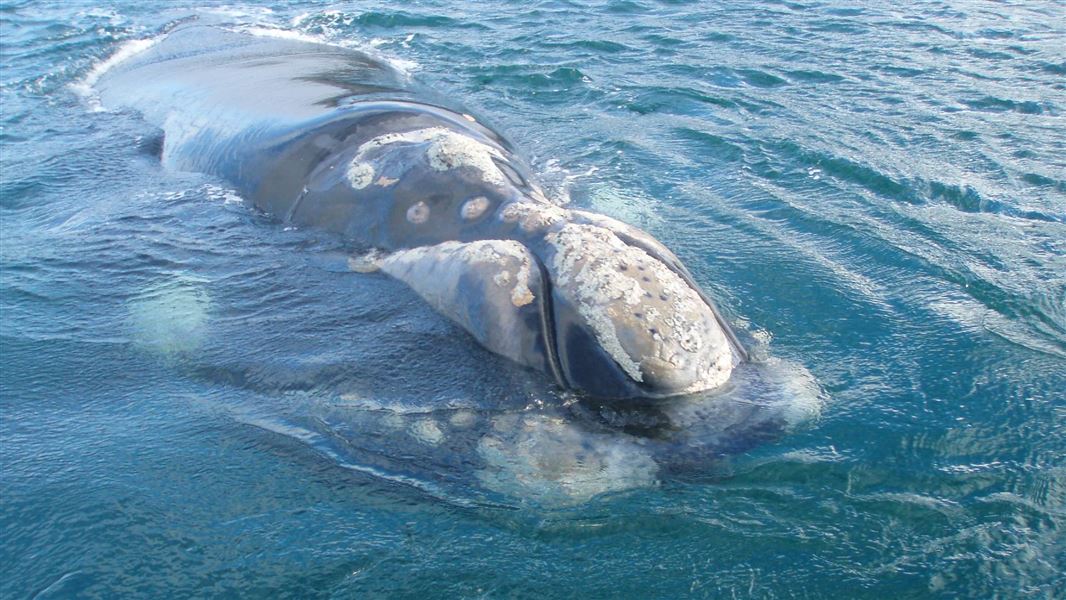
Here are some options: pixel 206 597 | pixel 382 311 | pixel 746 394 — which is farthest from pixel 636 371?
pixel 206 597

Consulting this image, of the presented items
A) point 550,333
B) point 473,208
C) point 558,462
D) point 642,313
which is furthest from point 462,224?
point 558,462

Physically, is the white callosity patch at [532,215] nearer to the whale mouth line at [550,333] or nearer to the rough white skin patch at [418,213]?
the whale mouth line at [550,333]

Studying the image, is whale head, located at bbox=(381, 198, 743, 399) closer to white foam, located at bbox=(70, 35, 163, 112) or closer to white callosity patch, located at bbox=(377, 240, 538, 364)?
white callosity patch, located at bbox=(377, 240, 538, 364)

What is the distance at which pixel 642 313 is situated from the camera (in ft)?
22.1

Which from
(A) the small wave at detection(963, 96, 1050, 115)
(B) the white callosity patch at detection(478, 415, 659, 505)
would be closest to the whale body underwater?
(B) the white callosity patch at detection(478, 415, 659, 505)

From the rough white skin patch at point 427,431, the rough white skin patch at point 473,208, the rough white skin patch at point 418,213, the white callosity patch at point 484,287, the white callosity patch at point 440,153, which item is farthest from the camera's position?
the white callosity patch at point 440,153

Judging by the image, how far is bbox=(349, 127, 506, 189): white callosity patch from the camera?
870 cm

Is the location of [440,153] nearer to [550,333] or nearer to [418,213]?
[418,213]

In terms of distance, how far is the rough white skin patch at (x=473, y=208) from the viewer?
8.12 metres

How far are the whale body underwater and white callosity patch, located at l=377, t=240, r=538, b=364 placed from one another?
0.04ft

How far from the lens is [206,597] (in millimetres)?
5613

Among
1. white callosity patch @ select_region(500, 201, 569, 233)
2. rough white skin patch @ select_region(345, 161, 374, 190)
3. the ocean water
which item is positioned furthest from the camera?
rough white skin patch @ select_region(345, 161, 374, 190)

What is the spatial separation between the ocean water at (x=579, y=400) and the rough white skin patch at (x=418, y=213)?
701 mm

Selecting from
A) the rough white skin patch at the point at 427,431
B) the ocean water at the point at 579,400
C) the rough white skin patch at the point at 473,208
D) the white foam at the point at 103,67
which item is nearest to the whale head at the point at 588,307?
the ocean water at the point at 579,400
